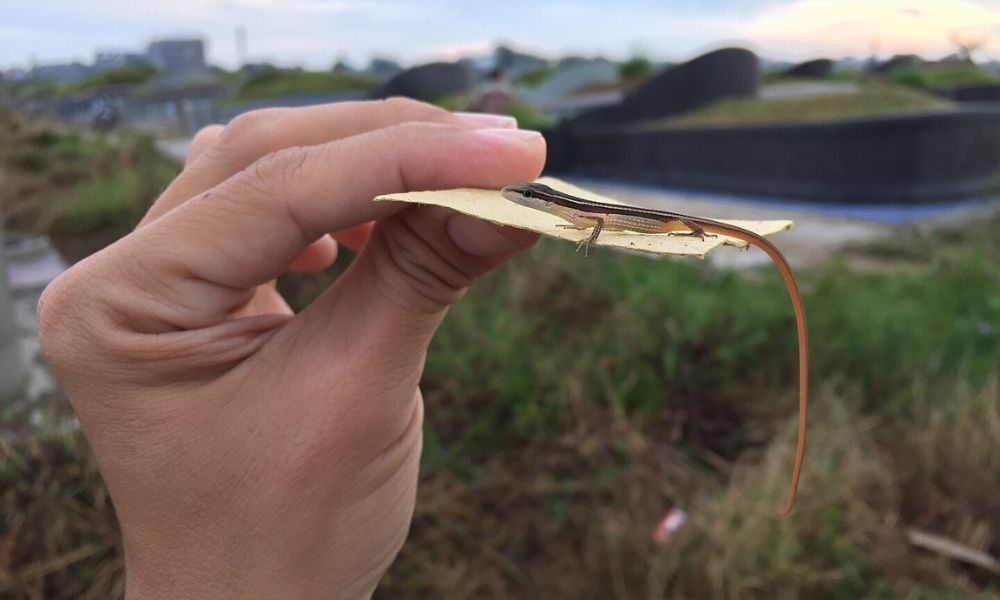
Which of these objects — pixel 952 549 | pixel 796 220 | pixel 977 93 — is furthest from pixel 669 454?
pixel 977 93

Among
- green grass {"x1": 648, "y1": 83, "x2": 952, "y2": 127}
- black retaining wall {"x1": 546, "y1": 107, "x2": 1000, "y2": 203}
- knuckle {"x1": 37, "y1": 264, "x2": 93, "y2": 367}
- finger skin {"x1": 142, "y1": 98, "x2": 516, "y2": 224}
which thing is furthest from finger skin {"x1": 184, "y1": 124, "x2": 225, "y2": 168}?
green grass {"x1": 648, "y1": 83, "x2": 952, "y2": 127}

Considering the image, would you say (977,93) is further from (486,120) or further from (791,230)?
(486,120)

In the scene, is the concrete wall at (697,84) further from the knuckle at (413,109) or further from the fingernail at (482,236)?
the fingernail at (482,236)

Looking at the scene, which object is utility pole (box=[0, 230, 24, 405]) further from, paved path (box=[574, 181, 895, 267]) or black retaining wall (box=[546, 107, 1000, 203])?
black retaining wall (box=[546, 107, 1000, 203])

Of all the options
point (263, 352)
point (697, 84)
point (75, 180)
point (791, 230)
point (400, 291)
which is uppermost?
point (697, 84)

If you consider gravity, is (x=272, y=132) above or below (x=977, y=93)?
below

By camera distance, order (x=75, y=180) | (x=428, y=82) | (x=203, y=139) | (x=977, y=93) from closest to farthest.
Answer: (x=203, y=139) → (x=75, y=180) → (x=977, y=93) → (x=428, y=82)

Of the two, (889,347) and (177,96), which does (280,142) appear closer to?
(889,347)

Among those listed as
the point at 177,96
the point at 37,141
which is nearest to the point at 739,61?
the point at 37,141
